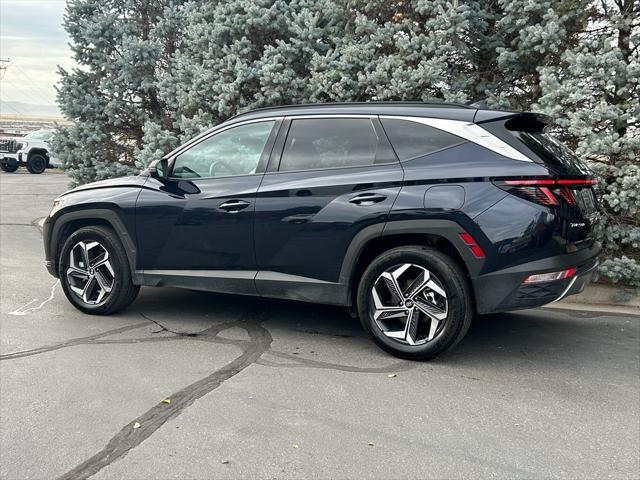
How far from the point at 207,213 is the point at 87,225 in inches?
57.2

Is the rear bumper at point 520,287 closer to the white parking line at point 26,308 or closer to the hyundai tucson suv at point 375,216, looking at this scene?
the hyundai tucson suv at point 375,216

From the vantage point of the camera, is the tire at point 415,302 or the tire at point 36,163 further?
the tire at point 36,163

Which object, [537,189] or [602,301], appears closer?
[537,189]

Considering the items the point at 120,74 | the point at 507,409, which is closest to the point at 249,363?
the point at 507,409

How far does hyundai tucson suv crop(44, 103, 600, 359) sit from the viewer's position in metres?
4.11

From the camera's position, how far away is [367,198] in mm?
4418

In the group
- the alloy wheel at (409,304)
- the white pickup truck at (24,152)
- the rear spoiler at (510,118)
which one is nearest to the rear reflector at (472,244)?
the alloy wheel at (409,304)

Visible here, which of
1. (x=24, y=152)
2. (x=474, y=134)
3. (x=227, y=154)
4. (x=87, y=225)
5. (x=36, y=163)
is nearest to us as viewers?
(x=474, y=134)

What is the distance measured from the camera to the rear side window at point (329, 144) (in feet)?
15.1

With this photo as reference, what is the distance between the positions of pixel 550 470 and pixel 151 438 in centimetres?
213

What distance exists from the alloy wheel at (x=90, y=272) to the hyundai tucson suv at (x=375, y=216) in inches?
3.0

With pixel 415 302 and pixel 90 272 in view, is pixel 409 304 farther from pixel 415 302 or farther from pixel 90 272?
pixel 90 272

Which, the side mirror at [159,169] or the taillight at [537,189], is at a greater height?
the taillight at [537,189]

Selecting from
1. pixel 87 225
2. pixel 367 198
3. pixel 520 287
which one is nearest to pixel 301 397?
pixel 367 198
